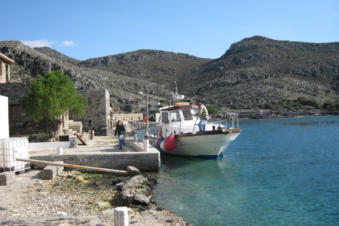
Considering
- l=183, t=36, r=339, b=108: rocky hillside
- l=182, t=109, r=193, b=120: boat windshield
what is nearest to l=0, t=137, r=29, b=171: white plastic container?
l=182, t=109, r=193, b=120: boat windshield

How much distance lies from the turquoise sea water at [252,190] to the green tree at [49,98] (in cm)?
726

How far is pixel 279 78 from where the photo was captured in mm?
94250

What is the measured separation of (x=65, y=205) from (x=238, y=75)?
100180mm

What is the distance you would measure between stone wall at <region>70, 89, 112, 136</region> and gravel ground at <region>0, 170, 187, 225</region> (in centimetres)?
1564

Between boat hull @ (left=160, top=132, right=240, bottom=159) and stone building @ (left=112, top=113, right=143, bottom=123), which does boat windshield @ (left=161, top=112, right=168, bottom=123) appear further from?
stone building @ (left=112, top=113, right=143, bottom=123)

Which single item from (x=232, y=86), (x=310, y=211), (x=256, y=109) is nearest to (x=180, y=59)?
(x=232, y=86)

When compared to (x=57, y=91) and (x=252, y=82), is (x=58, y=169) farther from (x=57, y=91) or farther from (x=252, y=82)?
(x=252, y=82)

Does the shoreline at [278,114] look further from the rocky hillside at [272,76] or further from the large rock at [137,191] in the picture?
the large rock at [137,191]

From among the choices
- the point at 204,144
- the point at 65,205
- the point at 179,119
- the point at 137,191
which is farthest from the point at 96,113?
the point at 65,205

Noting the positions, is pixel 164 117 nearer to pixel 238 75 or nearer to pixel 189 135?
pixel 189 135

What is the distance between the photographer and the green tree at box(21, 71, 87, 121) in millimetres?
18531

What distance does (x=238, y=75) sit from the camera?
103 meters

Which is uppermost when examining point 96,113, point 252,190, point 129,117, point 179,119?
point 96,113

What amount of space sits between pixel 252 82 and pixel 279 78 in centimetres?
806
